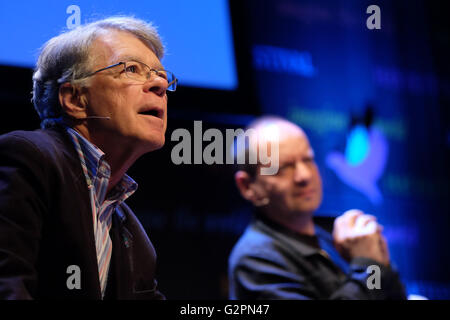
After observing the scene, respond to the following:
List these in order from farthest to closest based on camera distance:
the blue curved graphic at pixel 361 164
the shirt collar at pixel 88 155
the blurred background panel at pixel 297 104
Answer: the blue curved graphic at pixel 361 164 → the blurred background panel at pixel 297 104 → the shirt collar at pixel 88 155

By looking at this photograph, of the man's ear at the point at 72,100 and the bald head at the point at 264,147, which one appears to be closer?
the man's ear at the point at 72,100

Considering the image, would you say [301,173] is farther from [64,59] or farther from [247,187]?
[64,59]

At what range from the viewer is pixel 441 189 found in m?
2.80

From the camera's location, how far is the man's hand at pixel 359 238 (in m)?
1.59

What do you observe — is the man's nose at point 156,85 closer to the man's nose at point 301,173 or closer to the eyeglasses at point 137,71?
the eyeglasses at point 137,71

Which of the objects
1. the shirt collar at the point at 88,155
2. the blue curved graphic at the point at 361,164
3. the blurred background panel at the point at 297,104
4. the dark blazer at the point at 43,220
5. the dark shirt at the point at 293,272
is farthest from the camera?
the blue curved graphic at the point at 361,164

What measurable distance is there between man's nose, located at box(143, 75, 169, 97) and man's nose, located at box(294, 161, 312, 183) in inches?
22.5

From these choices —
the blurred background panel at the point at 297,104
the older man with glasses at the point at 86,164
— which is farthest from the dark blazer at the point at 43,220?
the blurred background panel at the point at 297,104

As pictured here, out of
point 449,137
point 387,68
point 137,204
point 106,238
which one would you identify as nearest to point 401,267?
point 449,137

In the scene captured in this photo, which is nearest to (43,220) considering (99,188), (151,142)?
(99,188)

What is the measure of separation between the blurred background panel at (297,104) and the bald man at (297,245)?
0.10m

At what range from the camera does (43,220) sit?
1.03 m

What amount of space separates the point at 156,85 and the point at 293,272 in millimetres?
695

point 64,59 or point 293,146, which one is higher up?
point 64,59
